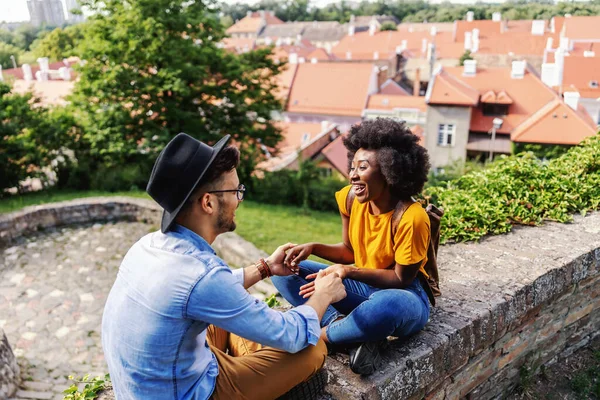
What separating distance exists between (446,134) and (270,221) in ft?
53.6

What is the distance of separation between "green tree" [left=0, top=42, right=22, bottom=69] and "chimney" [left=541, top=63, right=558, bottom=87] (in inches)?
856

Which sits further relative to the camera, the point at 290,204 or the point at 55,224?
the point at 290,204

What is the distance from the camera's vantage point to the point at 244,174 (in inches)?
528

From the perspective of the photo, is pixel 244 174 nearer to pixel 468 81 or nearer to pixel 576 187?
pixel 576 187

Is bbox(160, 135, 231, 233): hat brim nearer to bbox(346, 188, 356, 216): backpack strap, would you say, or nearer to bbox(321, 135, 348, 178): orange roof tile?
bbox(346, 188, 356, 216): backpack strap

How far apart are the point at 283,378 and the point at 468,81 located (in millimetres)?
25500

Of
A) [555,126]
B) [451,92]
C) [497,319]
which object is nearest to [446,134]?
[451,92]

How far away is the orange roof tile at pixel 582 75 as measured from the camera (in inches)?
867

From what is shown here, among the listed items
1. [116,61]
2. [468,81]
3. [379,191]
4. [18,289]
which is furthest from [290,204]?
[468,81]

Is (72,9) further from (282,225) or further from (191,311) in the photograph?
(191,311)

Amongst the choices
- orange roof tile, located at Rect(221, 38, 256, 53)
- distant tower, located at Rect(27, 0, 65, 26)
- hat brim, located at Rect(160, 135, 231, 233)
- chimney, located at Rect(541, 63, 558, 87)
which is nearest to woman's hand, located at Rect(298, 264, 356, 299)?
hat brim, located at Rect(160, 135, 231, 233)

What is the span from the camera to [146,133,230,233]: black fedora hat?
1887 mm

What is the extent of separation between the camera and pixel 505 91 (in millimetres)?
24016

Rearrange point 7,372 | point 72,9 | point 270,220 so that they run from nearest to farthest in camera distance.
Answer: point 7,372, point 270,220, point 72,9
